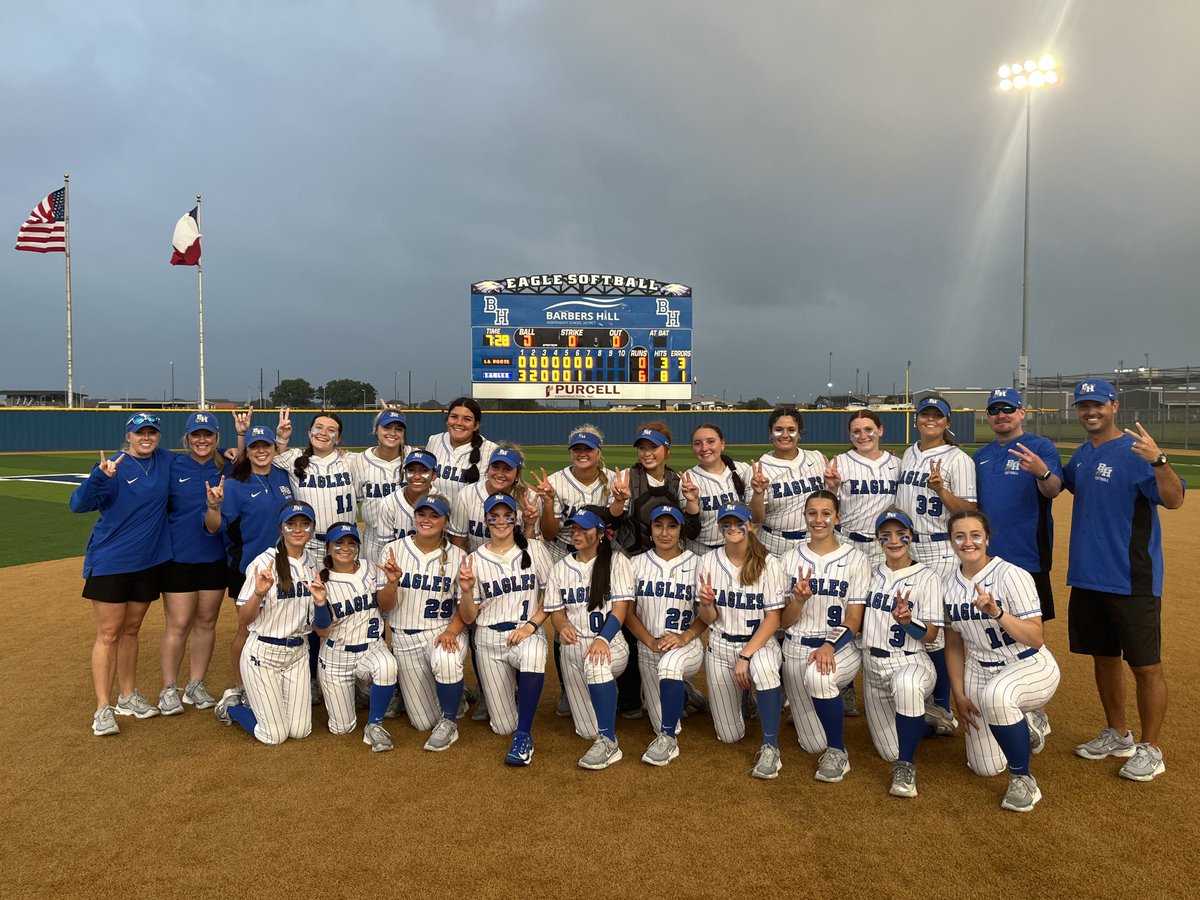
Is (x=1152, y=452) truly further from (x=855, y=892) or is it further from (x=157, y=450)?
(x=157, y=450)

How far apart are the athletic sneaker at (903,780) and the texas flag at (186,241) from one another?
24.3 meters

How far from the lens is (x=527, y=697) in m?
4.48

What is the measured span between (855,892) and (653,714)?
172 centimetres

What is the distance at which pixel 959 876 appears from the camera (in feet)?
10.5

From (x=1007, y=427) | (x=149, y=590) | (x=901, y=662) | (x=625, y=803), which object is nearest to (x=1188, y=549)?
(x=1007, y=427)

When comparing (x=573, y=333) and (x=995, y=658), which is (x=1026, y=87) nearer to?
(x=573, y=333)

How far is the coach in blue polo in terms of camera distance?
4520 mm

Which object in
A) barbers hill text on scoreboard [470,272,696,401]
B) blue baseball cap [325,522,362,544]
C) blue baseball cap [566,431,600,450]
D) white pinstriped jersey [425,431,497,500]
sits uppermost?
barbers hill text on scoreboard [470,272,696,401]

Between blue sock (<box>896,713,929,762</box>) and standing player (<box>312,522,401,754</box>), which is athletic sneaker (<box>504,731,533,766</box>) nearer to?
standing player (<box>312,522,401,754</box>)

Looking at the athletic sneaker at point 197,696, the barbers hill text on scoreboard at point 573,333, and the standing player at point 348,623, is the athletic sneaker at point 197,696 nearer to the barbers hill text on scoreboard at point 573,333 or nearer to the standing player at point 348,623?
the standing player at point 348,623

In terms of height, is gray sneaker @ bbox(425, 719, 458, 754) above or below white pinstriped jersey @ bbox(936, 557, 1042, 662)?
below

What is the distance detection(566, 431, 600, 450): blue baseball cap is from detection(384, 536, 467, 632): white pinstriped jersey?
106 cm

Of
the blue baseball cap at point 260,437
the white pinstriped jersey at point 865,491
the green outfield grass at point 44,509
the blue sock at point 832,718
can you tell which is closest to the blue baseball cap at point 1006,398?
the white pinstriped jersey at point 865,491

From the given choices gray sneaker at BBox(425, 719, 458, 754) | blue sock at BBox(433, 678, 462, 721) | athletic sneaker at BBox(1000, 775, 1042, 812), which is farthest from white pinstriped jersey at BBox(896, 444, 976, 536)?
gray sneaker at BBox(425, 719, 458, 754)
